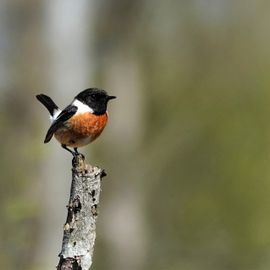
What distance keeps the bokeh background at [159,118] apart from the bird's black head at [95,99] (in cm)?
805

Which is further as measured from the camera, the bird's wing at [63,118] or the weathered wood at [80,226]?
the bird's wing at [63,118]

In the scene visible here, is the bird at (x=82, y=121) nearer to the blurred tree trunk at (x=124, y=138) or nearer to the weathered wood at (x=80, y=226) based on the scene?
the weathered wood at (x=80, y=226)

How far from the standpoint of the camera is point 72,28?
1531 centimetres

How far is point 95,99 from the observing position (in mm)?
6258

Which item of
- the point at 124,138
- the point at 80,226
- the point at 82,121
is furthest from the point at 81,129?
the point at 124,138

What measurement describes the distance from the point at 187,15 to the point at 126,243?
3914 millimetres

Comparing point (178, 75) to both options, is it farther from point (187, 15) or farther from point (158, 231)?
point (158, 231)

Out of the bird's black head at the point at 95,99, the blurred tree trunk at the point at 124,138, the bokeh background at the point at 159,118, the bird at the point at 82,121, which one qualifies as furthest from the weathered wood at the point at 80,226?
the blurred tree trunk at the point at 124,138

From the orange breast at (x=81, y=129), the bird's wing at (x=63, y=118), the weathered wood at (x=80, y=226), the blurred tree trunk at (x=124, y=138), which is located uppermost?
the blurred tree trunk at (x=124, y=138)

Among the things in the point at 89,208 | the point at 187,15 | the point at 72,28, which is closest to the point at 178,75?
the point at 187,15

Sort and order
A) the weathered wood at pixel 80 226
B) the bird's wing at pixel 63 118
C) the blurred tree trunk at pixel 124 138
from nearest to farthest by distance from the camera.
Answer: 1. the weathered wood at pixel 80 226
2. the bird's wing at pixel 63 118
3. the blurred tree trunk at pixel 124 138

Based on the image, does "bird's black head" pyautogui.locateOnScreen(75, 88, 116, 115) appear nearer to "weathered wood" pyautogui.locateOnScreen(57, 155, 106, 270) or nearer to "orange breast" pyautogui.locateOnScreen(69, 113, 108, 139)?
"orange breast" pyautogui.locateOnScreen(69, 113, 108, 139)

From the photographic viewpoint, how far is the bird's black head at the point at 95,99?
620cm

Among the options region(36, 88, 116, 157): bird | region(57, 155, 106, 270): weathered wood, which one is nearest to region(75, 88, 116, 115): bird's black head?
region(36, 88, 116, 157): bird
